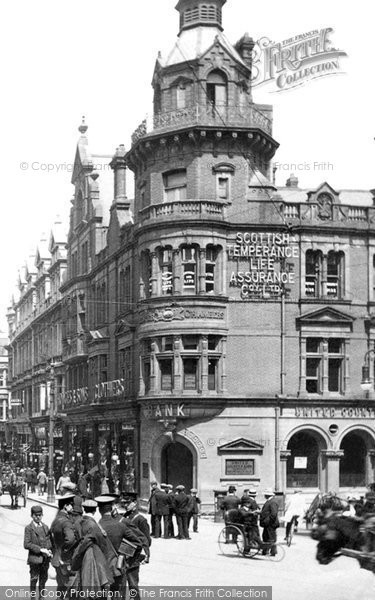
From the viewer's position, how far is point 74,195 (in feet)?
197

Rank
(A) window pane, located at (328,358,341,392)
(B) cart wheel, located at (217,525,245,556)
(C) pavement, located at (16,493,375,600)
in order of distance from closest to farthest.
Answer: (C) pavement, located at (16,493,375,600) → (B) cart wheel, located at (217,525,245,556) → (A) window pane, located at (328,358,341,392)

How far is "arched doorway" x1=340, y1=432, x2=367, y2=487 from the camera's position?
41875 millimetres

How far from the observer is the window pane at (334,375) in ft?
137

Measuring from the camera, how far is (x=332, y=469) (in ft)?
135

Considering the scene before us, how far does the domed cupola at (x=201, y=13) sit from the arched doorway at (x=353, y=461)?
18.9m

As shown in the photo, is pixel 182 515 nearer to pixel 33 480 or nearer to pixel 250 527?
pixel 250 527

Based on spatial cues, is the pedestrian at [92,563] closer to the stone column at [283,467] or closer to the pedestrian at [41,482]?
the stone column at [283,467]

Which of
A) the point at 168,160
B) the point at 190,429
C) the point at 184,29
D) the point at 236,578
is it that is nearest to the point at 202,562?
the point at 236,578

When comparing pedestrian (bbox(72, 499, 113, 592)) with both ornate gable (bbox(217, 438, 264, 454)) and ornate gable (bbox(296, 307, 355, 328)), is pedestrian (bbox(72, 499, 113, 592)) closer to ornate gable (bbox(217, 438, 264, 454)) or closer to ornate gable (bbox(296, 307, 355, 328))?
ornate gable (bbox(217, 438, 264, 454))

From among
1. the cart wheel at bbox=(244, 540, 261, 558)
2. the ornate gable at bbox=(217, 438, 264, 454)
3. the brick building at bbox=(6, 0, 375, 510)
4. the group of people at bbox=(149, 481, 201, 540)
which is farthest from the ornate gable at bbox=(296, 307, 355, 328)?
the cart wheel at bbox=(244, 540, 261, 558)

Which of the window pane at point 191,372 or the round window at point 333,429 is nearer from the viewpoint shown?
the window pane at point 191,372

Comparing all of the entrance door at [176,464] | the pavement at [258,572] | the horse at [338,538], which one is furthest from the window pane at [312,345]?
the horse at [338,538]

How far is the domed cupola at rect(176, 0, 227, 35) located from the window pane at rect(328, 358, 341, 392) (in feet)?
50.9

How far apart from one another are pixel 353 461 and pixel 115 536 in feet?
94.3
